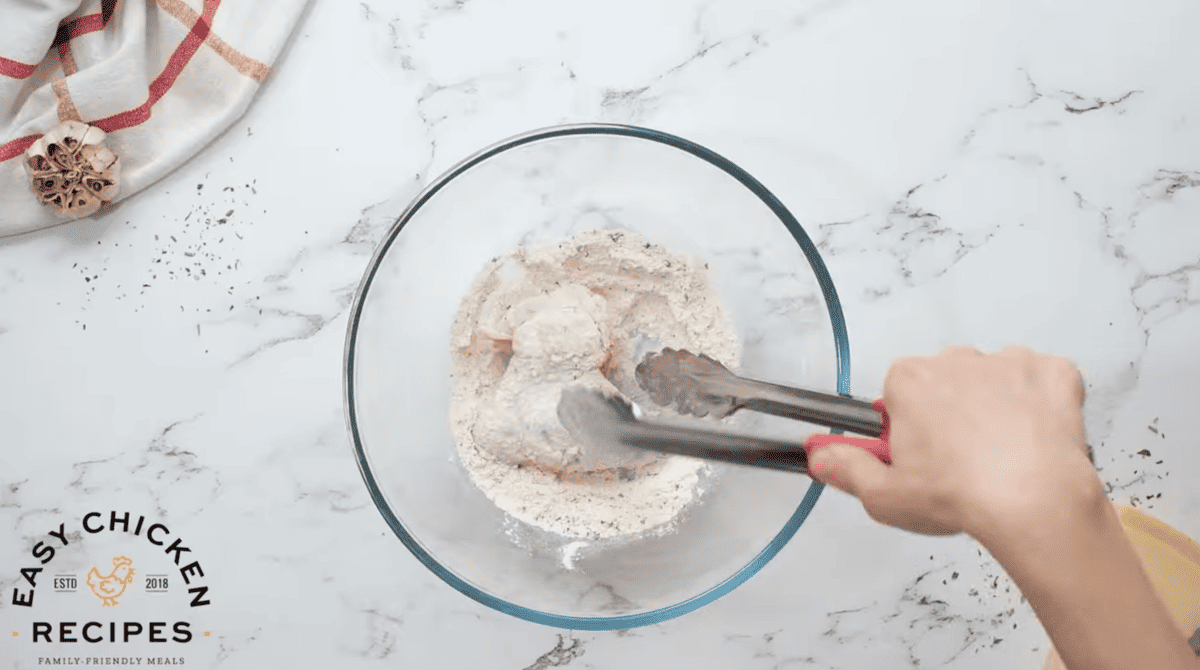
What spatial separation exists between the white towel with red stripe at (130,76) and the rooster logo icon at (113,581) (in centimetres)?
36

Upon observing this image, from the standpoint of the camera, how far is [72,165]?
2.44 feet

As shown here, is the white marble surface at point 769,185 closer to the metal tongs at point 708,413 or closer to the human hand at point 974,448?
the metal tongs at point 708,413

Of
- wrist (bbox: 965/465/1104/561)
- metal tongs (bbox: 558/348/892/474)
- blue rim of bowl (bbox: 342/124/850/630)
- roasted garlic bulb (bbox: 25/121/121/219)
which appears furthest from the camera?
roasted garlic bulb (bbox: 25/121/121/219)

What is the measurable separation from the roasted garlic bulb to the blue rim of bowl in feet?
1.08

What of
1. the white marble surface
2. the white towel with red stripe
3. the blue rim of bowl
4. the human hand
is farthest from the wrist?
the white towel with red stripe

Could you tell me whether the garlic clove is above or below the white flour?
above

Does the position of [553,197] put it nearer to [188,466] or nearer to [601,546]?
[601,546]

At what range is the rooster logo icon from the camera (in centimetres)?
80

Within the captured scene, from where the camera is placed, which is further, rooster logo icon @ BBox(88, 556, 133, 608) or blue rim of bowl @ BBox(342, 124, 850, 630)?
rooster logo icon @ BBox(88, 556, 133, 608)

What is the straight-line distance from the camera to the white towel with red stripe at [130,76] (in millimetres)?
748

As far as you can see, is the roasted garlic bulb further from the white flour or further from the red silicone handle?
the red silicone handle

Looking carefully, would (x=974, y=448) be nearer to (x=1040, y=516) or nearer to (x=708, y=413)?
(x=1040, y=516)

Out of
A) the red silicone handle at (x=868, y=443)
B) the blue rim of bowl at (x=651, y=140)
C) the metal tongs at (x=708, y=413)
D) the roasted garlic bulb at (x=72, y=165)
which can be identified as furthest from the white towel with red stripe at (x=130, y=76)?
the red silicone handle at (x=868, y=443)

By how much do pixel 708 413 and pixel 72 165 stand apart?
0.64 meters
